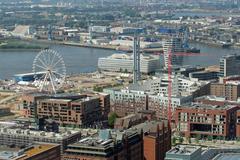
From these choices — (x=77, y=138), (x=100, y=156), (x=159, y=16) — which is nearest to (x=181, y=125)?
(x=77, y=138)

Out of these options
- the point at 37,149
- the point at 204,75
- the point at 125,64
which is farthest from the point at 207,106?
the point at 125,64

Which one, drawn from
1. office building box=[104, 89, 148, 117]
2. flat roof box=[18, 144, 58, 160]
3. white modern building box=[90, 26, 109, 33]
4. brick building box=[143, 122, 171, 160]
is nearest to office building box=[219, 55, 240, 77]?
office building box=[104, 89, 148, 117]

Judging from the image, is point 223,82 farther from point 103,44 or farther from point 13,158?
point 103,44

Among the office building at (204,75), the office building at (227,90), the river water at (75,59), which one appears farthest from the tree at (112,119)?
the river water at (75,59)

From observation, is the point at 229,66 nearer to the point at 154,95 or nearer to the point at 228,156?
the point at 154,95

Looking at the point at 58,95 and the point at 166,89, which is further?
the point at 166,89

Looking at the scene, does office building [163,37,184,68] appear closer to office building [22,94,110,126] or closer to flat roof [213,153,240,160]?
office building [22,94,110,126]
